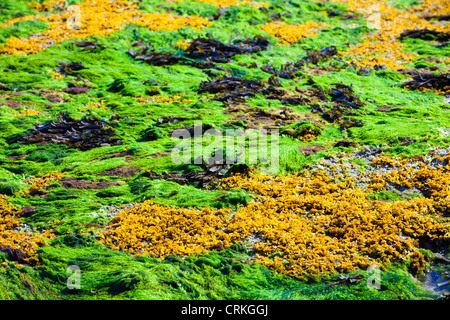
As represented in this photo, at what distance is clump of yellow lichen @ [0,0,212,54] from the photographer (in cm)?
1423

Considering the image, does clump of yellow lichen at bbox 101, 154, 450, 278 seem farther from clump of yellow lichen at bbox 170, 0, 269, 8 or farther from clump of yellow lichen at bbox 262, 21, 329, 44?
clump of yellow lichen at bbox 170, 0, 269, 8

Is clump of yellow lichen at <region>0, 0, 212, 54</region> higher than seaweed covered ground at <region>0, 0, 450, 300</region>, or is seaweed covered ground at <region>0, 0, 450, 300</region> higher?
clump of yellow lichen at <region>0, 0, 212, 54</region>

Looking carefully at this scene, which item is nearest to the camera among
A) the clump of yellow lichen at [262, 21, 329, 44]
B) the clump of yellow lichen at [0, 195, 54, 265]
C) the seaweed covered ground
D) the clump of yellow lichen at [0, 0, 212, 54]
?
the seaweed covered ground

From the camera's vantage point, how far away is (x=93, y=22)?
15.5 m

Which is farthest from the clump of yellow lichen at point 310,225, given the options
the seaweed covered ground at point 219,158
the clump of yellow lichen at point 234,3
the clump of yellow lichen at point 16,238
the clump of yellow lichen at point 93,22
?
the clump of yellow lichen at point 234,3

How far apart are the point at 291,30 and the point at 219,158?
10084 millimetres

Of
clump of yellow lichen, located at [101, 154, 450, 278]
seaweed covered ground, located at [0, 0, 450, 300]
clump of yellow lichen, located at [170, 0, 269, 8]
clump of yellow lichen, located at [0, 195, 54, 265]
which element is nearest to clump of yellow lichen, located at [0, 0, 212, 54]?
seaweed covered ground, located at [0, 0, 450, 300]

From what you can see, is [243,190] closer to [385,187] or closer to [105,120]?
[385,187]

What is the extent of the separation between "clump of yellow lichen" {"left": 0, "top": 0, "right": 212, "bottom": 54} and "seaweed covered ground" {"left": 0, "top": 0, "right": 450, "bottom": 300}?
0.11 m

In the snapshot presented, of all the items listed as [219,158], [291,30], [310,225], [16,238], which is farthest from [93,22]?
[310,225]

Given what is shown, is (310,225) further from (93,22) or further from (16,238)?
(93,22)

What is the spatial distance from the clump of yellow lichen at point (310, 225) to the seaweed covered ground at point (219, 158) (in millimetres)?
32

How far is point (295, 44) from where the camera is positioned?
49.1ft

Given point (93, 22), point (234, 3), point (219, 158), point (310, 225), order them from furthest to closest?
point (234, 3)
point (93, 22)
point (219, 158)
point (310, 225)
